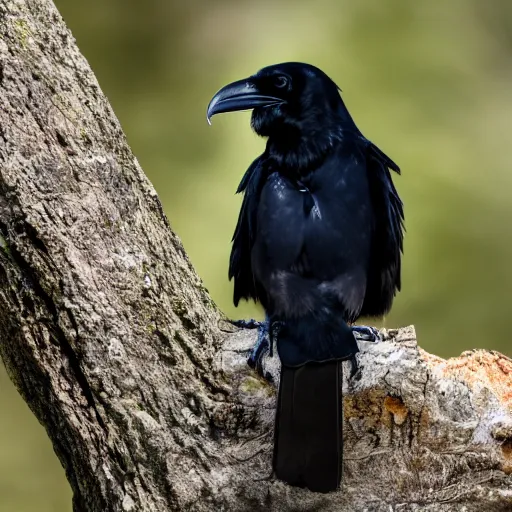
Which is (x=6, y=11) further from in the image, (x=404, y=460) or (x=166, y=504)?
(x=404, y=460)

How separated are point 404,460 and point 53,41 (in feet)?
4.98

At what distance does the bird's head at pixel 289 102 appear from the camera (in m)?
2.68

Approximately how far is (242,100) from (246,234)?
0.44m

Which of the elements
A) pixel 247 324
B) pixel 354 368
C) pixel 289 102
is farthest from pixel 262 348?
pixel 289 102

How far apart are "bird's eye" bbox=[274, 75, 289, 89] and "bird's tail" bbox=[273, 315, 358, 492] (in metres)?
0.86

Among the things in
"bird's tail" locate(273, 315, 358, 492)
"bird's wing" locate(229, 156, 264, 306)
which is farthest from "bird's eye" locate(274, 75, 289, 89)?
"bird's tail" locate(273, 315, 358, 492)

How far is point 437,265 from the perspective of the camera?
614 centimetres

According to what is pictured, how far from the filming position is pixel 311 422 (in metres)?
2.29

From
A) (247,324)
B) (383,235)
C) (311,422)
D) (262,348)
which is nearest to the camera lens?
(311,422)

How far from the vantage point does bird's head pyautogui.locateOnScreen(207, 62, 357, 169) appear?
8.79 ft

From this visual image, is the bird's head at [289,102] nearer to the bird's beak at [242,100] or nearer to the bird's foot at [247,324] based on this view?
the bird's beak at [242,100]

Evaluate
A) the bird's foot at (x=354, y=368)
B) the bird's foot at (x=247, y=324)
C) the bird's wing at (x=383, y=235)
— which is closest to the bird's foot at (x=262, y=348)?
the bird's foot at (x=247, y=324)

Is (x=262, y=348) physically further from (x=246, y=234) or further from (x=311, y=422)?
(x=246, y=234)

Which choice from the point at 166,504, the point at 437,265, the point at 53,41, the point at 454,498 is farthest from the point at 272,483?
the point at 437,265
